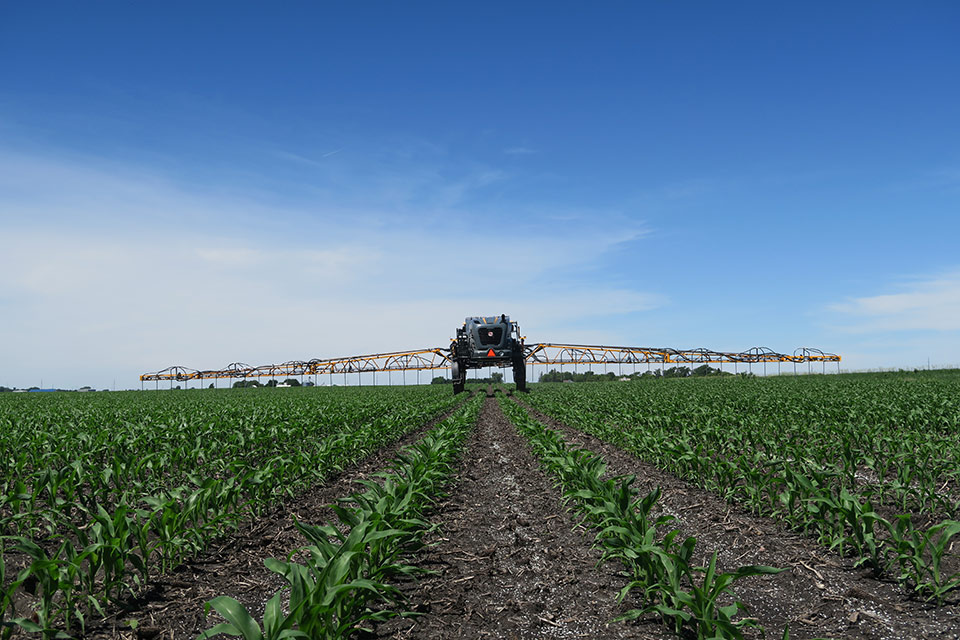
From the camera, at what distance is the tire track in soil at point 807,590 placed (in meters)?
3.59

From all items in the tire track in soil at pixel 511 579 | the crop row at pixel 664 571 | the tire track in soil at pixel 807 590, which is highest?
the crop row at pixel 664 571

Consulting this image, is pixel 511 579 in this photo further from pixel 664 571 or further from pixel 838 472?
pixel 838 472

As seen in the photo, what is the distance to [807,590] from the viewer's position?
4168mm

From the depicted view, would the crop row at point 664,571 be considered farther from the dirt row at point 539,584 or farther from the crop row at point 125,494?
the crop row at point 125,494

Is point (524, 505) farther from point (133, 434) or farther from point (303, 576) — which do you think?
point (133, 434)

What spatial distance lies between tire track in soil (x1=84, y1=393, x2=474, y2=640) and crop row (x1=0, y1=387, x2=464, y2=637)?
16 cm

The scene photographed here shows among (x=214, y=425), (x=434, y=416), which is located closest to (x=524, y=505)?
(x=214, y=425)

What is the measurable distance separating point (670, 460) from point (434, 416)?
11147 millimetres

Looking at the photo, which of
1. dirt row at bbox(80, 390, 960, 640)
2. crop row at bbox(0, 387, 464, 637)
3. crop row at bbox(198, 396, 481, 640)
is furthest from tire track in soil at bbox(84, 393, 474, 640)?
crop row at bbox(198, 396, 481, 640)

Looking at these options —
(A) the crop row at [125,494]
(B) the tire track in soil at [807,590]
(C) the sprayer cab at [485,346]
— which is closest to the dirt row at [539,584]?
(B) the tire track in soil at [807,590]

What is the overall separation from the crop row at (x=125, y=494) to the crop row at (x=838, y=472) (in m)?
5.19

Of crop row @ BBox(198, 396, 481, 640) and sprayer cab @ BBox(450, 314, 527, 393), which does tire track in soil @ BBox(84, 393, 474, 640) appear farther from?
sprayer cab @ BBox(450, 314, 527, 393)

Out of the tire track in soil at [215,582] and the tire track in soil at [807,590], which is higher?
the tire track in soil at [215,582]

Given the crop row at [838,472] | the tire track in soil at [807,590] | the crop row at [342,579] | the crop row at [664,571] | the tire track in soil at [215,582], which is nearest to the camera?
the crop row at [342,579]
